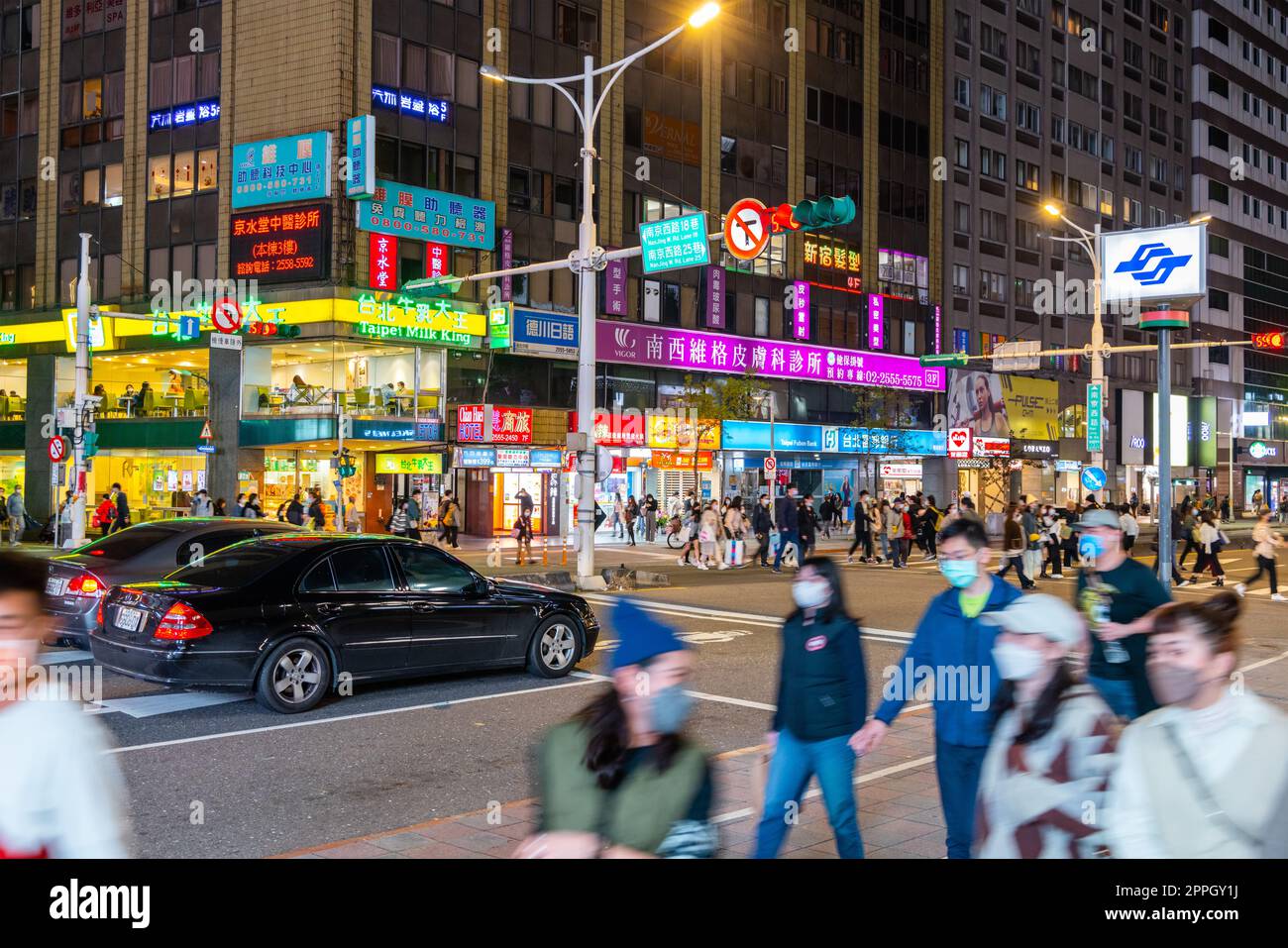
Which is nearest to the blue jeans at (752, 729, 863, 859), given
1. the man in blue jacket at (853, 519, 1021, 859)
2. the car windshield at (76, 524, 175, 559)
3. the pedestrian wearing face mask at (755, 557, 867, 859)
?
the pedestrian wearing face mask at (755, 557, 867, 859)

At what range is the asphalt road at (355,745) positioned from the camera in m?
6.76

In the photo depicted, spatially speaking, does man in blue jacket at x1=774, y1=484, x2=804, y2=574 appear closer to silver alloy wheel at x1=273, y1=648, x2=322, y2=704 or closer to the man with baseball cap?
silver alloy wheel at x1=273, y1=648, x2=322, y2=704

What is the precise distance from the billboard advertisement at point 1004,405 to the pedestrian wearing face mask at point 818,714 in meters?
A: 50.7

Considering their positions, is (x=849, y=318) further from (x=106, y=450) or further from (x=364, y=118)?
(x=106, y=450)

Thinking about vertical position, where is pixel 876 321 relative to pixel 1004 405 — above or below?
above

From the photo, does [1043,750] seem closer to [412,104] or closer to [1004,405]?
[412,104]

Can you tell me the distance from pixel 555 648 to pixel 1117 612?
6.64 m

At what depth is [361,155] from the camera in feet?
109

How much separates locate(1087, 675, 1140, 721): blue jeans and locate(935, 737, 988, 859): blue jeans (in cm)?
147

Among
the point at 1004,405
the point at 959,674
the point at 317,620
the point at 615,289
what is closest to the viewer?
the point at 959,674

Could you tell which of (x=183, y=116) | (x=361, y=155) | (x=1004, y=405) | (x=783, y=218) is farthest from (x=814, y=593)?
(x=1004, y=405)

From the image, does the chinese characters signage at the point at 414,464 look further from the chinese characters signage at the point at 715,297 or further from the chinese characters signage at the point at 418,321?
the chinese characters signage at the point at 715,297

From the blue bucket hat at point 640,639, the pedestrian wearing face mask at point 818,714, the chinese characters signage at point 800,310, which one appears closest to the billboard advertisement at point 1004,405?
the chinese characters signage at point 800,310

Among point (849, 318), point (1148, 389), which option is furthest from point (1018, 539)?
point (1148, 389)
